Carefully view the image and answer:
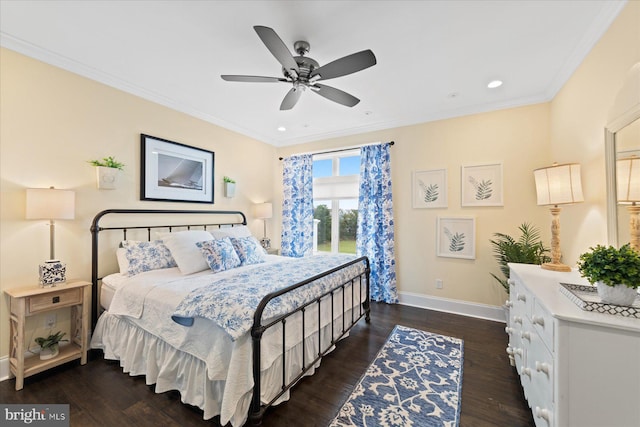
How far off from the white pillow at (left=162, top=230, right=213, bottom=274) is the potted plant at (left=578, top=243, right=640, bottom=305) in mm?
3007

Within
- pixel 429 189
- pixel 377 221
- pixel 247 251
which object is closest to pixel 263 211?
pixel 247 251

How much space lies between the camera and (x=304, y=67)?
2.14m

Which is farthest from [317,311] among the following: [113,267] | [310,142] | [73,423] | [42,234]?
[310,142]

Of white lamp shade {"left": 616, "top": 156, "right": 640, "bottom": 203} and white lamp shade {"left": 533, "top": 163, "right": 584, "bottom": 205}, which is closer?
white lamp shade {"left": 616, "top": 156, "right": 640, "bottom": 203}

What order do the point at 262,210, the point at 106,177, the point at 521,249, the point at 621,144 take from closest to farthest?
the point at 621,144 < the point at 106,177 < the point at 521,249 < the point at 262,210

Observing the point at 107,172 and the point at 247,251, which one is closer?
the point at 107,172

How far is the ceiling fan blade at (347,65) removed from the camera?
1.80m

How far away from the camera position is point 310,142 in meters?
4.76

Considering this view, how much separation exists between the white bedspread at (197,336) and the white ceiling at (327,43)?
6.84ft

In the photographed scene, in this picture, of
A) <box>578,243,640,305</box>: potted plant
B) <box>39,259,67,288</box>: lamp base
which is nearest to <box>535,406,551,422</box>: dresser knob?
<box>578,243,640,305</box>: potted plant

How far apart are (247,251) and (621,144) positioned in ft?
10.9

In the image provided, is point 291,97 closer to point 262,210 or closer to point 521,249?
point 262,210

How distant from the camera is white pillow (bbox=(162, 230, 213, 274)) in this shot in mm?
2639

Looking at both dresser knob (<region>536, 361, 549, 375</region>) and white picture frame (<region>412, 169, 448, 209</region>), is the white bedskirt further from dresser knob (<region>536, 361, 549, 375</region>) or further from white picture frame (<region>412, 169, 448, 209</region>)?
white picture frame (<region>412, 169, 448, 209</region>)
